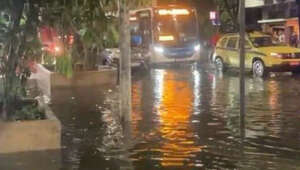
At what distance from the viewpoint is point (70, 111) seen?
52.4 ft

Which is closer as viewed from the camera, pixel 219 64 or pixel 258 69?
pixel 258 69

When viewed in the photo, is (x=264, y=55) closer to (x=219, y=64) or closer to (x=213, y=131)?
(x=219, y=64)

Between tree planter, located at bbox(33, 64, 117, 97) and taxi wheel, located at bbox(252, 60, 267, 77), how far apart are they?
A: 6.13 metres

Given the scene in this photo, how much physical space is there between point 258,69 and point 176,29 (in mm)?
8966

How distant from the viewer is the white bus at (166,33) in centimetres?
3425

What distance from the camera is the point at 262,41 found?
2791cm

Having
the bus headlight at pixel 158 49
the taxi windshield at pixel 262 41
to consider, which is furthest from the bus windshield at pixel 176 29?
the taxi windshield at pixel 262 41

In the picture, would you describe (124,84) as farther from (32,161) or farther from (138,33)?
(138,33)

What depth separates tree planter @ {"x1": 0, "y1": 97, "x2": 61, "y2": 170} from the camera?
1018cm

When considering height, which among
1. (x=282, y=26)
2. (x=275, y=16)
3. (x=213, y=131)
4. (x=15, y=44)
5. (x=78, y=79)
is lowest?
(x=213, y=131)

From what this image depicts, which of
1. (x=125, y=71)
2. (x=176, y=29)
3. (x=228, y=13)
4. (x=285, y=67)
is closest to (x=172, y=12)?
(x=176, y=29)

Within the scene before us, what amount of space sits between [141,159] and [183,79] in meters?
16.2

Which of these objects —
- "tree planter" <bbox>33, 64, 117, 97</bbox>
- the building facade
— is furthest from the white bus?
the building facade

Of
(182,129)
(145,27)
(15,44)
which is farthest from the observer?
(145,27)
